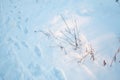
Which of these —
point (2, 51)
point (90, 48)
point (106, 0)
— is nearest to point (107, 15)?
point (106, 0)

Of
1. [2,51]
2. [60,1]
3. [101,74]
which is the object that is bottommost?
[2,51]

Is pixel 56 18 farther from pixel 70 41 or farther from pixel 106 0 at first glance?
pixel 106 0

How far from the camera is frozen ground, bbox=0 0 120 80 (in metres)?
2.54

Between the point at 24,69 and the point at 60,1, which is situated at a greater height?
the point at 60,1

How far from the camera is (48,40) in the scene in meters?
3.19

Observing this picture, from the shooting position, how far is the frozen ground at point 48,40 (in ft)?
8.32

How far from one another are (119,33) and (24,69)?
5.39ft

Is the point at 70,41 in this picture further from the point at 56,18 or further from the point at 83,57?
the point at 56,18

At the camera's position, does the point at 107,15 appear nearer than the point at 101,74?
No

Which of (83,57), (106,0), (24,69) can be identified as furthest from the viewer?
(106,0)

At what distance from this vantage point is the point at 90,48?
8.86 feet

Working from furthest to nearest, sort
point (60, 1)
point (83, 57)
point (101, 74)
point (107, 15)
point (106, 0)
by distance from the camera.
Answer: point (60, 1)
point (106, 0)
point (107, 15)
point (83, 57)
point (101, 74)

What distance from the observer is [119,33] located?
2697 mm

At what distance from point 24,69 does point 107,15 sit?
5.73 feet
